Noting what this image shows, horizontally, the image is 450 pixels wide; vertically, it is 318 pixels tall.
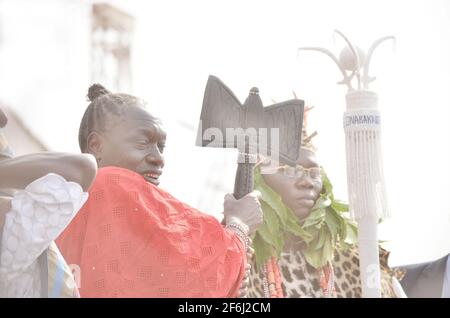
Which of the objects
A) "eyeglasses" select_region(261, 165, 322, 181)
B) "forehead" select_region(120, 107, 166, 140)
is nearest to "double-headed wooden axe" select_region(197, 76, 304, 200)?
"forehead" select_region(120, 107, 166, 140)

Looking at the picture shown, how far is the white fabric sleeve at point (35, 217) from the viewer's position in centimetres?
243

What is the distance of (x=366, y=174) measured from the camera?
378 cm

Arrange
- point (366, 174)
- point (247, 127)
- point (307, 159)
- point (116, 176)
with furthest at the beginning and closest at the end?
point (307, 159)
point (366, 174)
point (247, 127)
point (116, 176)

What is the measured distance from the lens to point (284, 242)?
4285mm

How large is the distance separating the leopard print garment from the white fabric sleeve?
1757mm

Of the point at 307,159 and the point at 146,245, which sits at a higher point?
the point at 307,159

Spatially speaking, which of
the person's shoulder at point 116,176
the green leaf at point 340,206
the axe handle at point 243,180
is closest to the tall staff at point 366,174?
the green leaf at point 340,206

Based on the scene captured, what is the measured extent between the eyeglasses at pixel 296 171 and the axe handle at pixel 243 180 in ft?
2.98

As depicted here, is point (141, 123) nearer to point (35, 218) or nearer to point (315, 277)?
point (35, 218)

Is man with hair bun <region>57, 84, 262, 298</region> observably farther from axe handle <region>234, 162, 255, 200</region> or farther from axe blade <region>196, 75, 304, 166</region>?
axe blade <region>196, 75, 304, 166</region>

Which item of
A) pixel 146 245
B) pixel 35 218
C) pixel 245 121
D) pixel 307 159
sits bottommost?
pixel 146 245

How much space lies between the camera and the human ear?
11.0ft

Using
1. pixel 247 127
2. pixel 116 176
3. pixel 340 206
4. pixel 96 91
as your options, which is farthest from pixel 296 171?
pixel 116 176
